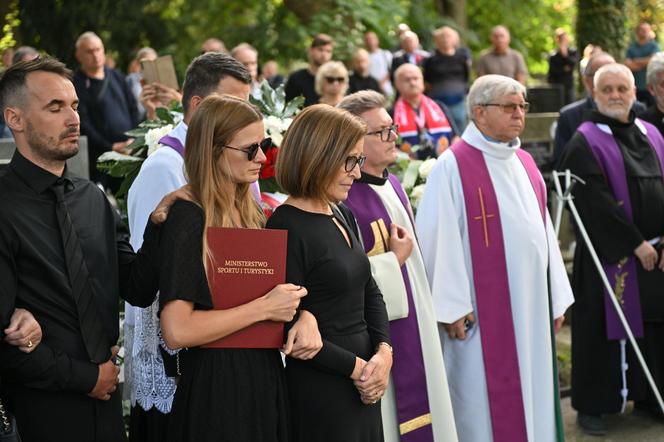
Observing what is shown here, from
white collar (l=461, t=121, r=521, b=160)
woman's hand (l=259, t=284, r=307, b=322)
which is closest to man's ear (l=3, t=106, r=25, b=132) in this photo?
woman's hand (l=259, t=284, r=307, b=322)

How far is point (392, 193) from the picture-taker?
16.4 ft

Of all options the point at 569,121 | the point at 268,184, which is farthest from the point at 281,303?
the point at 569,121

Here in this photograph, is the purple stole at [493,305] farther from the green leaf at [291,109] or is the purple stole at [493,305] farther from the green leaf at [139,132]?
the green leaf at [139,132]

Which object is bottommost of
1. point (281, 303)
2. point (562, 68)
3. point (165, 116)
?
point (281, 303)

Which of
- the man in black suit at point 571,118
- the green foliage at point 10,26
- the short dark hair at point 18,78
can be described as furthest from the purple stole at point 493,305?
the green foliage at point 10,26

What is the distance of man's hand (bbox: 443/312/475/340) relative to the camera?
5562mm

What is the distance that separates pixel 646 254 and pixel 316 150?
3529 millimetres

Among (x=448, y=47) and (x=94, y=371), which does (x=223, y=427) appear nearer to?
(x=94, y=371)

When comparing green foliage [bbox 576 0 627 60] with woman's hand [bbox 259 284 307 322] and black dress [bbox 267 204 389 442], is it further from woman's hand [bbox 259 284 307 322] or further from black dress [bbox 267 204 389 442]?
woman's hand [bbox 259 284 307 322]

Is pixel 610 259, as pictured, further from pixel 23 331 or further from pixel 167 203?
pixel 23 331

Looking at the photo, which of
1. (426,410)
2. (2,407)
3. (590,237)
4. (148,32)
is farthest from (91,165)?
(148,32)

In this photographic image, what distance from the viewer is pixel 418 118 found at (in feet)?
33.1

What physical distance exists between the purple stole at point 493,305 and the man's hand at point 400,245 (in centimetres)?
102

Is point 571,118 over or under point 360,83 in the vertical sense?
under
